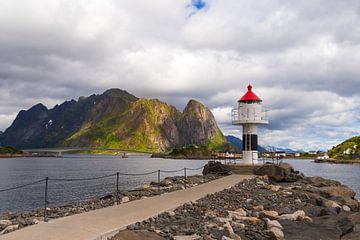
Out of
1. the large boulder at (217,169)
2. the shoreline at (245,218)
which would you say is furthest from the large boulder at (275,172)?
the shoreline at (245,218)

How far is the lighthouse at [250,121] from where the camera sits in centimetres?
2741

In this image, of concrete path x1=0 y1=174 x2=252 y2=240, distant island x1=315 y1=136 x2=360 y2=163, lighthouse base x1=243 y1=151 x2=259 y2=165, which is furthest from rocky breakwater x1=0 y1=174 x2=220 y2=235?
distant island x1=315 y1=136 x2=360 y2=163

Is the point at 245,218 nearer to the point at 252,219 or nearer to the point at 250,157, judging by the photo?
the point at 252,219

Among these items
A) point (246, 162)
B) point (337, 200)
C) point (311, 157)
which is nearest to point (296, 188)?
point (337, 200)

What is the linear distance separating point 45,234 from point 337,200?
1423 cm

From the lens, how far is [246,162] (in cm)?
2803

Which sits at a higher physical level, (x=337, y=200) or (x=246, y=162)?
(x=246, y=162)

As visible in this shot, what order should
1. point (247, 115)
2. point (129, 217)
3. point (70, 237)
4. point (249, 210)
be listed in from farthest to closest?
point (247, 115) → point (249, 210) → point (129, 217) → point (70, 237)

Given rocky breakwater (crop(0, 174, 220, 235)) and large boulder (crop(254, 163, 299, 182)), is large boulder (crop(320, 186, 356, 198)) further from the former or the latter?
rocky breakwater (crop(0, 174, 220, 235))

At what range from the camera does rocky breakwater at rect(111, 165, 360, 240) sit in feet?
→ 32.1

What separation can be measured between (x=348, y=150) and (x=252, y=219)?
140m

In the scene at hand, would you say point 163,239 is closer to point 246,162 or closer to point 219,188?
point 219,188

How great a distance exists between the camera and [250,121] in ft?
89.4

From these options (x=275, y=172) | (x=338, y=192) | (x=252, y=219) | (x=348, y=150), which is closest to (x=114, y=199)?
(x=252, y=219)
